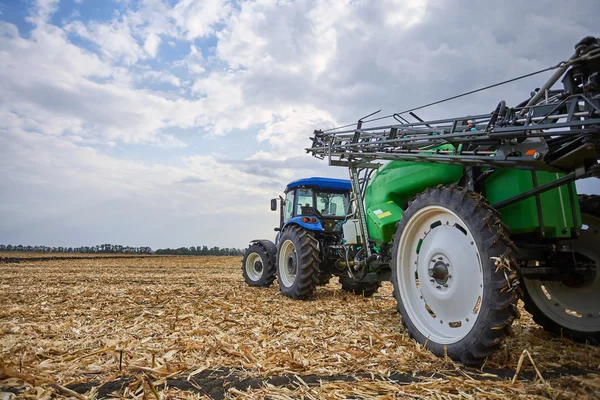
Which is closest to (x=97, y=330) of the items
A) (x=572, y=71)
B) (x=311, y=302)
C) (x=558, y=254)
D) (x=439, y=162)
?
(x=311, y=302)

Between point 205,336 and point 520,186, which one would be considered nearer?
point 520,186

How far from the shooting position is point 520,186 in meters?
3.70

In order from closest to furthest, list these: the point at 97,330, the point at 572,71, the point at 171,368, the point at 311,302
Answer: the point at 171,368
the point at 572,71
the point at 97,330
the point at 311,302

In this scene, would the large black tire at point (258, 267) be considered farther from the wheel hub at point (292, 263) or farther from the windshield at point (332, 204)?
the windshield at point (332, 204)

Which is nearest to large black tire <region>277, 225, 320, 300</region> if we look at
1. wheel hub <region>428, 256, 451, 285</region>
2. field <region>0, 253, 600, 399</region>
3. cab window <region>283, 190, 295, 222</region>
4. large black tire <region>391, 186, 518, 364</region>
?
cab window <region>283, 190, 295, 222</region>

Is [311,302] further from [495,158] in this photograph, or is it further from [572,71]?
[572,71]

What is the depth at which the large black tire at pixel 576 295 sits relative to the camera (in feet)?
13.4

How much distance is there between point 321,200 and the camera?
8.55m

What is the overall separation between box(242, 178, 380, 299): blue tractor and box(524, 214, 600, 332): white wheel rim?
2.66 metres

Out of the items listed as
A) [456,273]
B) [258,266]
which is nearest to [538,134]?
[456,273]

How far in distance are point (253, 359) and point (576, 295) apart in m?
3.40

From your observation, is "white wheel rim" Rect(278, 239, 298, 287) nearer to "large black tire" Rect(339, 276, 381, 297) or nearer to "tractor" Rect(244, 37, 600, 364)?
"large black tire" Rect(339, 276, 381, 297)

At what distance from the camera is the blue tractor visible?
23.5 feet

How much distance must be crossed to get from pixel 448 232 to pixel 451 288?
50 cm
